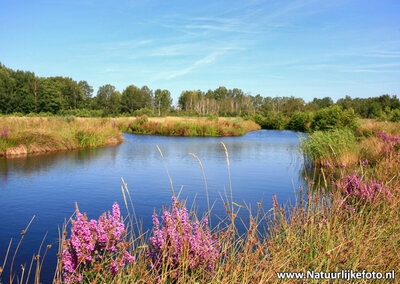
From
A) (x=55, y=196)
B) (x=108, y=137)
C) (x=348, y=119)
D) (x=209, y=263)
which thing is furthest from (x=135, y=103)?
(x=209, y=263)

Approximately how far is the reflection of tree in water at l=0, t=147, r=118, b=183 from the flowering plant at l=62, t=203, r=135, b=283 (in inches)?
315

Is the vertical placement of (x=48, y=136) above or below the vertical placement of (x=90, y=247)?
above

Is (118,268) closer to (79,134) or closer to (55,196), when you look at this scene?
(55,196)

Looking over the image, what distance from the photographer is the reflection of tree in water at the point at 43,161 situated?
10.5 meters

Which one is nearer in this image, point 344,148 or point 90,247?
point 90,247

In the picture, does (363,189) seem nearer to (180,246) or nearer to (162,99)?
(180,246)

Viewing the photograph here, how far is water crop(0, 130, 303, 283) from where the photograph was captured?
574 centimetres

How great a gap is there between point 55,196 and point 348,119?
15170mm

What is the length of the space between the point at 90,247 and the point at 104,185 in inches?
263

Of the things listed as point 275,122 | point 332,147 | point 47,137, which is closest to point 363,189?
point 332,147

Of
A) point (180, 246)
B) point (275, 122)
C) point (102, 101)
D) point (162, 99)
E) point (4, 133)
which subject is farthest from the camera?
point (162, 99)

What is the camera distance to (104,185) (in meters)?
8.80

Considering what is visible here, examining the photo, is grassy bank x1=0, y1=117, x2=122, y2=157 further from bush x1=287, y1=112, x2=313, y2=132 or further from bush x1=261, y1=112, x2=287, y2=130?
bush x1=261, y1=112, x2=287, y2=130

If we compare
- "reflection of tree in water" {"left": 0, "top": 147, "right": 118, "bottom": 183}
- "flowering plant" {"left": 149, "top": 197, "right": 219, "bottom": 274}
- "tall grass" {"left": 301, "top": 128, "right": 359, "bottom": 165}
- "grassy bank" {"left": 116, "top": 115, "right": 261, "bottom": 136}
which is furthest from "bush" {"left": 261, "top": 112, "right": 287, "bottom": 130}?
"flowering plant" {"left": 149, "top": 197, "right": 219, "bottom": 274}
